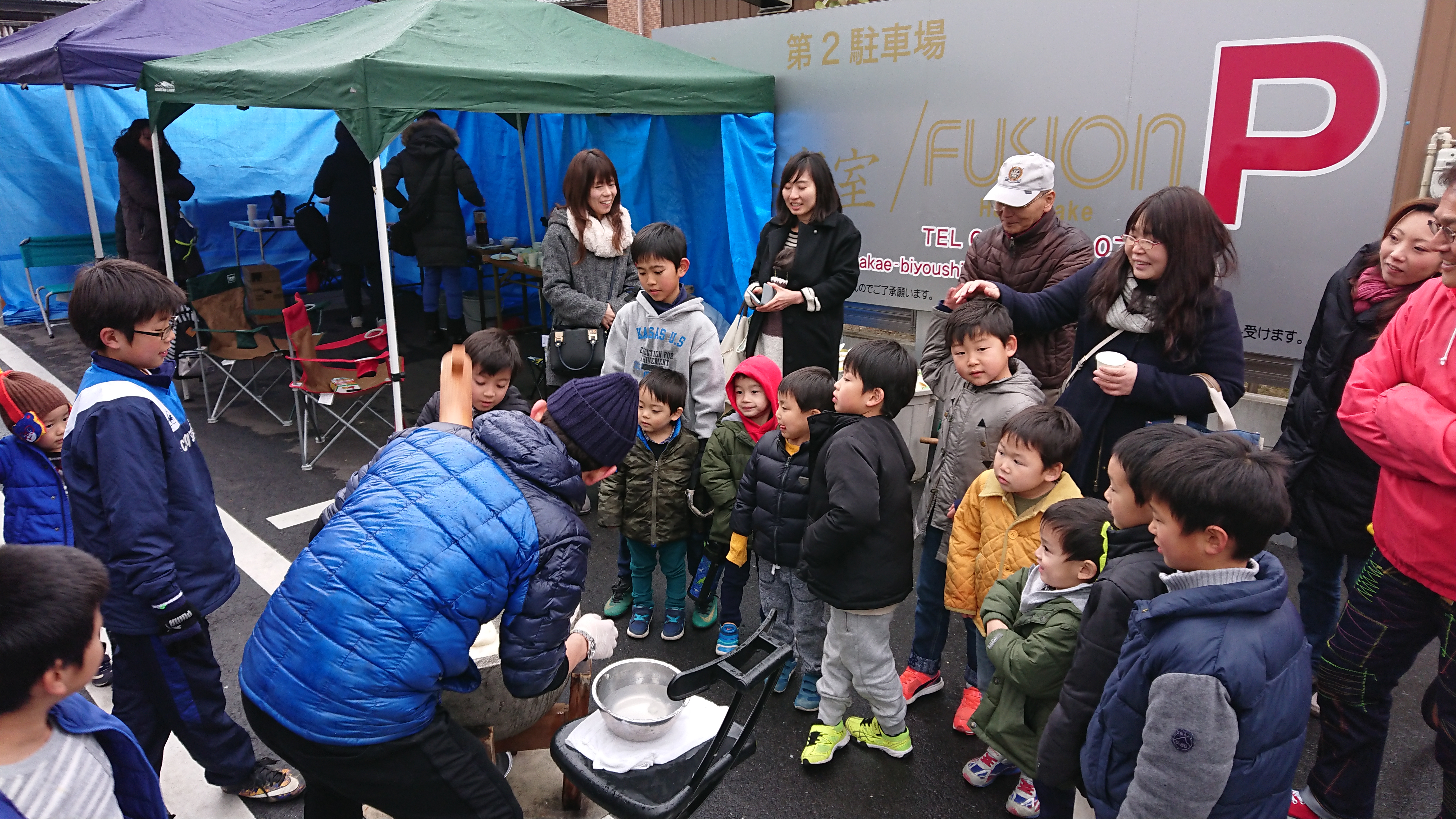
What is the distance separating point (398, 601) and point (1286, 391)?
4.62 metres

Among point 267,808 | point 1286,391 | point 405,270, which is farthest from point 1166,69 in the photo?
point 405,270

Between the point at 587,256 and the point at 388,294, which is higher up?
the point at 587,256

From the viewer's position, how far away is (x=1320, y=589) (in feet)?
10.5

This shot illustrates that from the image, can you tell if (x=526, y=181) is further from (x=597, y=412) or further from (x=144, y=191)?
(x=597, y=412)

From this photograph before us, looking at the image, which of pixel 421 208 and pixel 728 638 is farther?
pixel 421 208

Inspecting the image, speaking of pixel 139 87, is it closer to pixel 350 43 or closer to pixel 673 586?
pixel 350 43

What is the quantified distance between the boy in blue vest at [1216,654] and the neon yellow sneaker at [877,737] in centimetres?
120

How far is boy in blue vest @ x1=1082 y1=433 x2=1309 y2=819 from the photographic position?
5.68 feet

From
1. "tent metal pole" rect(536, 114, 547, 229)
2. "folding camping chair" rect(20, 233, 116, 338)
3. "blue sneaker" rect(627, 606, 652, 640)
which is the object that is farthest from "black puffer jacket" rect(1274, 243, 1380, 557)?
"folding camping chair" rect(20, 233, 116, 338)

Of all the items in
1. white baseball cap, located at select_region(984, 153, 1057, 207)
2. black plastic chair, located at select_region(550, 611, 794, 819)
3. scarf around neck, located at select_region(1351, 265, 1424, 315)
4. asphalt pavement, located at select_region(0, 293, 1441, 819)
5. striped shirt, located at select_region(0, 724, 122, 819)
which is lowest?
asphalt pavement, located at select_region(0, 293, 1441, 819)

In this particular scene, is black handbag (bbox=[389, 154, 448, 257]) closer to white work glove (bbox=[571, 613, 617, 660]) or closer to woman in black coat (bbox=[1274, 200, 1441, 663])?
white work glove (bbox=[571, 613, 617, 660])

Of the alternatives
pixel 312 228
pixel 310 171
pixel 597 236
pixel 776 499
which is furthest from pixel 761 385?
pixel 310 171

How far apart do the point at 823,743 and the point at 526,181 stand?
6968mm

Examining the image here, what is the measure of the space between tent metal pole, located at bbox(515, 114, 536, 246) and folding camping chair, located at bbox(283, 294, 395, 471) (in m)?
2.79
